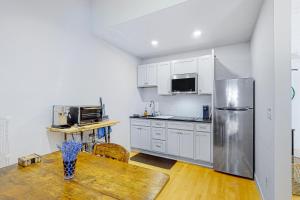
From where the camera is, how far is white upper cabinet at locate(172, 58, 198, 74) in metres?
3.36

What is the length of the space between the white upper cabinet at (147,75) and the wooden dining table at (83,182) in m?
2.87

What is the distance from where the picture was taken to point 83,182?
1006 millimetres

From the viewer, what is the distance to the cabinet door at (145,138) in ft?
12.1

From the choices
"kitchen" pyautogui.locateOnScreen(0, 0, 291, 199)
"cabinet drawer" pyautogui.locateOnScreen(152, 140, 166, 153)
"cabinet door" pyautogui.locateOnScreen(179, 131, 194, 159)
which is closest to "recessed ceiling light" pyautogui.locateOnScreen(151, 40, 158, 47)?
"kitchen" pyautogui.locateOnScreen(0, 0, 291, 199)

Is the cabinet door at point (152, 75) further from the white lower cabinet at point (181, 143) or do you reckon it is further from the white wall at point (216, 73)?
the white lower cabinet at point (181, 143)

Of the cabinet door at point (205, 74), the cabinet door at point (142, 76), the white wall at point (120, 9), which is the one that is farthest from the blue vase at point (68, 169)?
the cabinet door at point (142, 76)

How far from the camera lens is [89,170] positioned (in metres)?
1.18

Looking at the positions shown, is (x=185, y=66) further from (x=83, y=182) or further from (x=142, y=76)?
(x=83, y=182)

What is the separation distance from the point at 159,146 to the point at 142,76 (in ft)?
6.08

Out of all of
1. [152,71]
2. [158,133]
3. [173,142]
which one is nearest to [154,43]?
[152,71]

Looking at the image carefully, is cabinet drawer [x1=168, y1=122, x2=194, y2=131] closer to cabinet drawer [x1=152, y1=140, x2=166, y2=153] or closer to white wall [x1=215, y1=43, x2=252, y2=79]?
cabinet drawer [x1=152, y1=140, x2=166, y2=153]

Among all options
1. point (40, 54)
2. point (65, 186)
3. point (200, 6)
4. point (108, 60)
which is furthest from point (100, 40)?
point (65, 186)

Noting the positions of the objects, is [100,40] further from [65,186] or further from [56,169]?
[65,186]

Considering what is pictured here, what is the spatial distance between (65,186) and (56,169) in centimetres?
30
